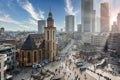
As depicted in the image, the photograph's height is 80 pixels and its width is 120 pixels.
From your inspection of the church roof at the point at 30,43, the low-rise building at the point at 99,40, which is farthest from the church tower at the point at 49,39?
the low-rise building at the point at 99,40

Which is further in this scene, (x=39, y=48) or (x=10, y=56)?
(x=39, y=48)

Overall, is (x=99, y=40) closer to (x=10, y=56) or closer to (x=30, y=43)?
(x=30, y=43)

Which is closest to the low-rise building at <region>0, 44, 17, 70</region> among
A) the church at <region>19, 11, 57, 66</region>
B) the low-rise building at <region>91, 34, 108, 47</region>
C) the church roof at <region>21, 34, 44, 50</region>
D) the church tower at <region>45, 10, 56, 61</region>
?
the church at <region>19, 11, 57, 66</region>

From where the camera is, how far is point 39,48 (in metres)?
63.0

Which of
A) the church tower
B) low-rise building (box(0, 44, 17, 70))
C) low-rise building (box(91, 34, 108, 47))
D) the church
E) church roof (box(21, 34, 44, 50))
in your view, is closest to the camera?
low-rise building (box(0, 44, 17, 70))

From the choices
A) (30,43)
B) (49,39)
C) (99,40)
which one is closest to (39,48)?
(30,43)

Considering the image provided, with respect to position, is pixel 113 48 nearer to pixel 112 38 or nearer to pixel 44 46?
pixel 112 38

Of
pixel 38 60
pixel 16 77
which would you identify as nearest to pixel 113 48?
pixel 38 60

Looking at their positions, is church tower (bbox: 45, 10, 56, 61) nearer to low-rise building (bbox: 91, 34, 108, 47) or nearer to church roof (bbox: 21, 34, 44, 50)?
church roof (bbox: 21, 34, 44, 50)

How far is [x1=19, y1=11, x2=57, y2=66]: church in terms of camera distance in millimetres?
58159

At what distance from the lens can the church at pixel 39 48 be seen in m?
58.2

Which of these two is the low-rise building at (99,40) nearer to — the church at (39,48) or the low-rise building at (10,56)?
the church at (39,48)

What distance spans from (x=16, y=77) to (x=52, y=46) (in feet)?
85.8

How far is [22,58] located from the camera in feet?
191
